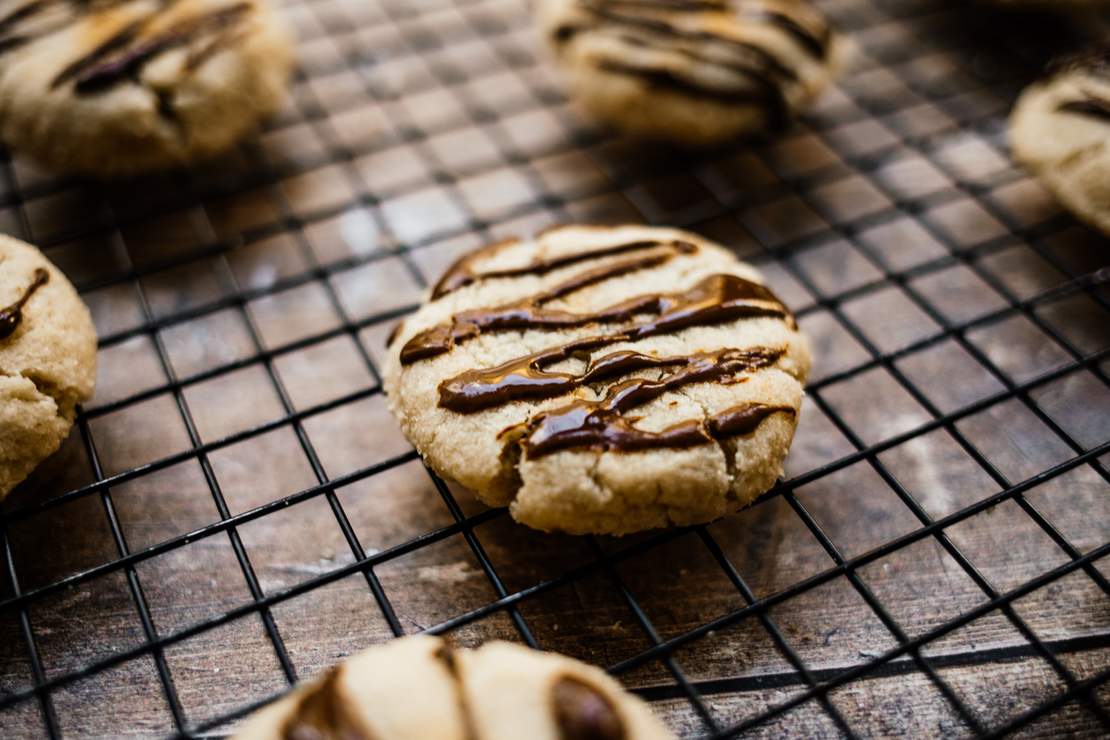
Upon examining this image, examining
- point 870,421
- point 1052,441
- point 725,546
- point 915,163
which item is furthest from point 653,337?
point 915,163

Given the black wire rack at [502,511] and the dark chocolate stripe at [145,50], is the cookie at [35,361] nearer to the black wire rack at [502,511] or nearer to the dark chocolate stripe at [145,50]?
the black wire rack at [502,511]

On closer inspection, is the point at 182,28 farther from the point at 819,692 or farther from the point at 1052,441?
the point at 1052,441

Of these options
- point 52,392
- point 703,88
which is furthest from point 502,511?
point 703,88

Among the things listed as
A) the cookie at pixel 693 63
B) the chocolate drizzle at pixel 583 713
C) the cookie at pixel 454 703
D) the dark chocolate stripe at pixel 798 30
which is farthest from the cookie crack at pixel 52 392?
the dark chocolate stripe at pixel 798 30

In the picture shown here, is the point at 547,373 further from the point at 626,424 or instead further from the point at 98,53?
the point at 98,53

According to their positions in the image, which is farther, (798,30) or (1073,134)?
(798,30)
